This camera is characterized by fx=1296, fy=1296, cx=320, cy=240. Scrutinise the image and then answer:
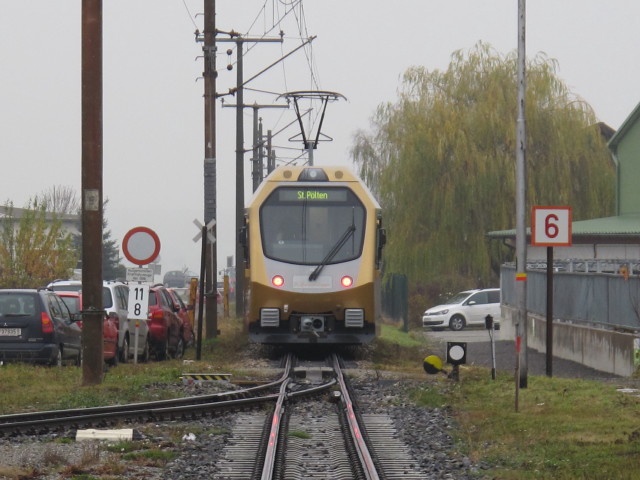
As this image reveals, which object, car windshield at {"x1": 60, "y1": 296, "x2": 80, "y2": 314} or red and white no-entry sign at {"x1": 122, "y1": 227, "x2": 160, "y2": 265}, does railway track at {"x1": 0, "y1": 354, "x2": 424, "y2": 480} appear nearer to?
red and white no-entry sign at {"x1": 122, "y1": 227, "x2": 160, "y2": 265}

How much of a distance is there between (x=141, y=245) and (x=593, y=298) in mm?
9593

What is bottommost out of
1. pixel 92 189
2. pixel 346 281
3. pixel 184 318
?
pixel 184 318

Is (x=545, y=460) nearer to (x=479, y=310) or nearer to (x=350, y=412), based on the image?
(x=350, y=412)

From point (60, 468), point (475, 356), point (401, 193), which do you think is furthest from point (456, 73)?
point (60, 468)

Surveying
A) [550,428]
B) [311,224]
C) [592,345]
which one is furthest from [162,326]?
[550,428]

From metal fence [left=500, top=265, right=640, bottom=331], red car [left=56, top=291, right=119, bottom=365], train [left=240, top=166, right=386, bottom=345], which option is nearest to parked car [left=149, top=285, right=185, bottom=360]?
train [left=240, top=166, right=386, bottom=345]

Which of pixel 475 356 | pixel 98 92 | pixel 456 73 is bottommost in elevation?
pixel 475 356

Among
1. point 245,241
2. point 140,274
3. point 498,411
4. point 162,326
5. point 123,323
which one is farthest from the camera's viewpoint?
point 162,326

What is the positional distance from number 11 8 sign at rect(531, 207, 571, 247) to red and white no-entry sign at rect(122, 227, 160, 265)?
6.81 m

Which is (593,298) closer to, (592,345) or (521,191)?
(592,345)

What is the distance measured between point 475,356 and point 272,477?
1950 cm

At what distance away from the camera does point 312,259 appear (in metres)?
23.2

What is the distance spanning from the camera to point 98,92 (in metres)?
16.7

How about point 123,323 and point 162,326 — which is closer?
point 123,323
